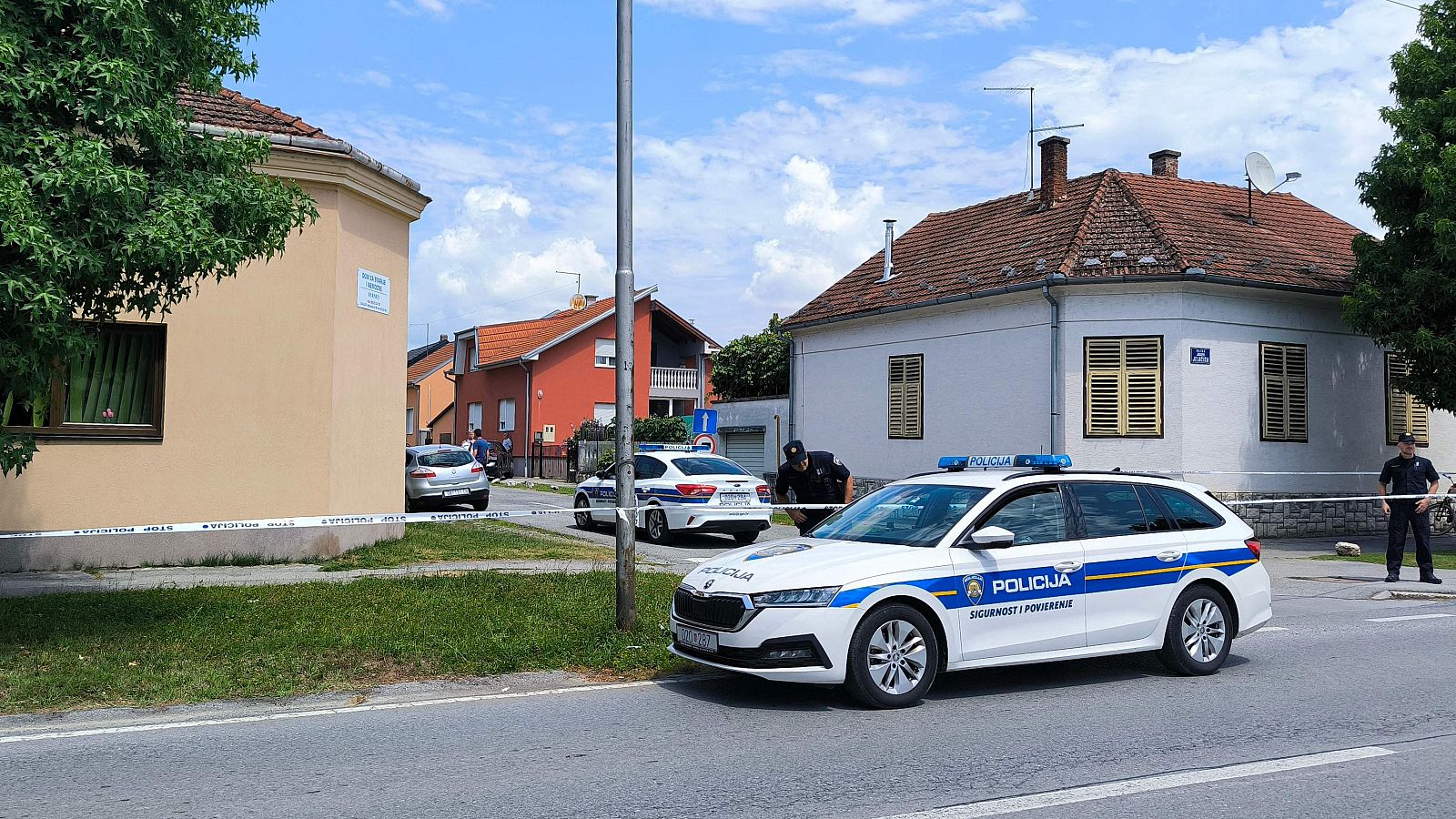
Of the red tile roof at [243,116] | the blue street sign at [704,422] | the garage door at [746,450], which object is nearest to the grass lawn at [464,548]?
the red tile roof at [243,116]

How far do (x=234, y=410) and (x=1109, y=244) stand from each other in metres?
15.1

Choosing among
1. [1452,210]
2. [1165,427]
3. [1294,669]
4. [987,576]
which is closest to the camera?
[987,576]

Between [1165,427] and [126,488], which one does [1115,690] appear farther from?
[1165,427]

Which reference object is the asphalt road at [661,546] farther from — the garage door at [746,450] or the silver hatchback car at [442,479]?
the garage door at [746,450]

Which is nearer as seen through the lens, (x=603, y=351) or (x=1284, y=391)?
(x=1284, y=391)

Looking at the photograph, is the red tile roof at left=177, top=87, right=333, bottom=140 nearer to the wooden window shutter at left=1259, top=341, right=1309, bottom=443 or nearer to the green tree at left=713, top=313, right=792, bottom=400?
the wooden window shutter at left=1259, top=341, right=1309, bottom=443

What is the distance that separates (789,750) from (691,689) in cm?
176

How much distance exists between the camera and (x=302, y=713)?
7129 millimetres

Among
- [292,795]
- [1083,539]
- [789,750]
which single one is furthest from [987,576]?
[292,795]

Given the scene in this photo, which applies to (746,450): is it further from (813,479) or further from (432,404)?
(432,404)

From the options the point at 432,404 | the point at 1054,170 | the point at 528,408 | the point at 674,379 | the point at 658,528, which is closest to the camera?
the point at 658,528

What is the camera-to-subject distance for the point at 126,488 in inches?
499

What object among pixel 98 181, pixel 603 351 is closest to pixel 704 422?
pixel 98 181

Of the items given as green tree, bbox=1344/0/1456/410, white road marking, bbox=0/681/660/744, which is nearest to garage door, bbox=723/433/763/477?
green tree, bbox=1344/0/1456/410
